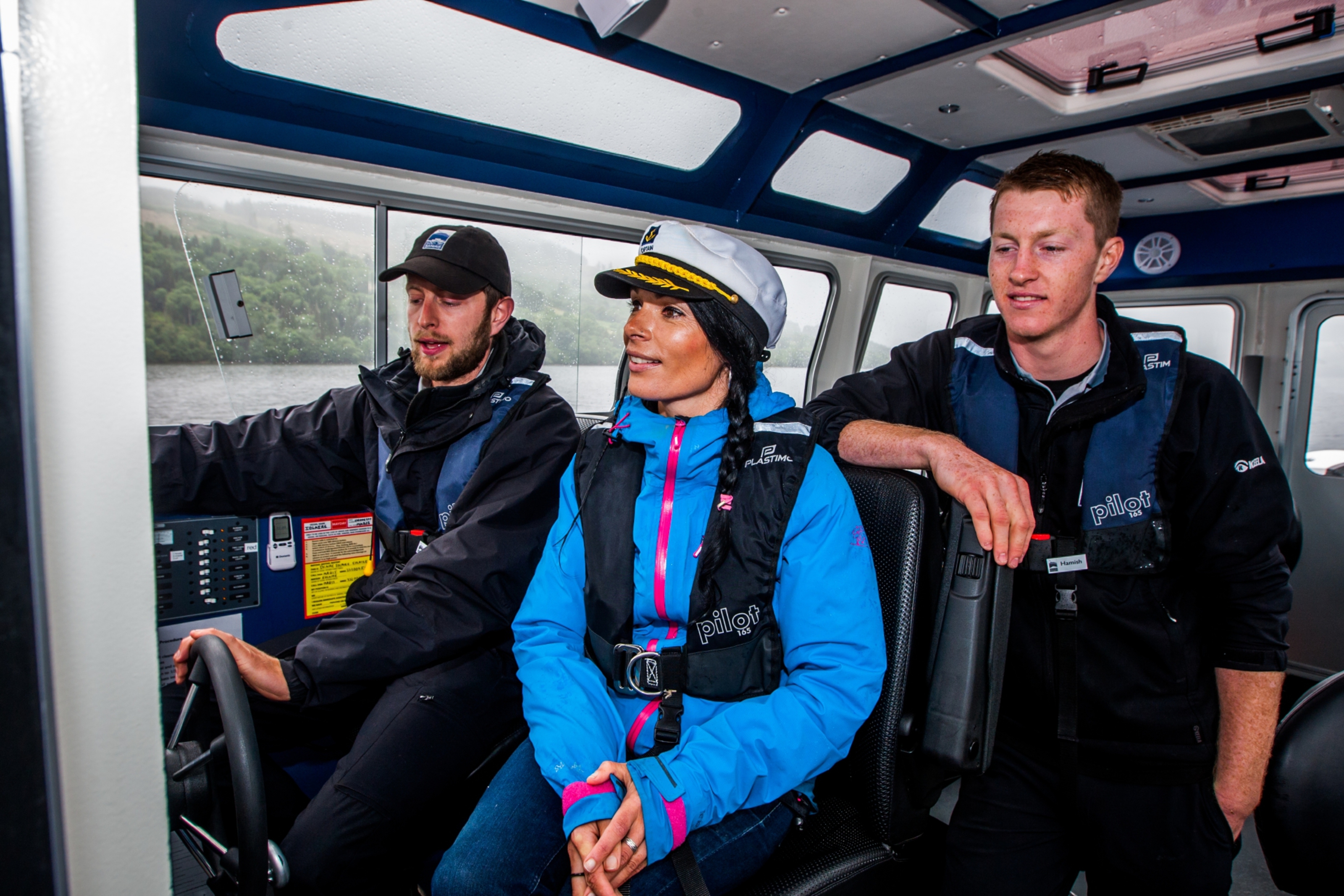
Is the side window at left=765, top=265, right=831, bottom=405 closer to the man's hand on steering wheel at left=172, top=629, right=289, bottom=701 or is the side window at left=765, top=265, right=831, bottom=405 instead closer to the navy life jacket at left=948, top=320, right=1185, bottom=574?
the navy life jacket at left=948, top=320, right=1185, bottom=574

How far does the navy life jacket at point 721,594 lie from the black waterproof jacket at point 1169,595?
1.99ft

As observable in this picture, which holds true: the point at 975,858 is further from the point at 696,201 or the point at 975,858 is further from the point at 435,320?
the point at 696,201

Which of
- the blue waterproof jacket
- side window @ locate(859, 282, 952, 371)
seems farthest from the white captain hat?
side window @ locate(859, 282, 952, 371)

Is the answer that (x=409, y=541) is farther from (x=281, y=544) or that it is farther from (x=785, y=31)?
(x=785, y=31)

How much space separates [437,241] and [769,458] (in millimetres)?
1517

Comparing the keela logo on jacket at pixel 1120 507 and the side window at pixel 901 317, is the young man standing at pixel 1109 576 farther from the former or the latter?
the side window at pixel 901 317

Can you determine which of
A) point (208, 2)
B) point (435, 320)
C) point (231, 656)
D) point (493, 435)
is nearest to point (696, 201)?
point (435, 320)

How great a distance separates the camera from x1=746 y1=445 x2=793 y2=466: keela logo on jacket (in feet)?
5.65

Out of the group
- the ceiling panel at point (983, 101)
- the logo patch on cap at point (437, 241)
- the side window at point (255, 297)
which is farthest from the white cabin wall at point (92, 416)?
the ceiling panel at point (983, 101)

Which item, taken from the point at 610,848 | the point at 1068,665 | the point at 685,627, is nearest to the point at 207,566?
the point at 685,627

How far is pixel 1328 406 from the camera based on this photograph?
4.51 m

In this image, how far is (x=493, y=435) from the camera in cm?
234

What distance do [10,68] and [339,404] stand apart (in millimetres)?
2309

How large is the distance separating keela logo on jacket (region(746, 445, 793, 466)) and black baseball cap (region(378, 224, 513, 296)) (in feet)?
4.17
